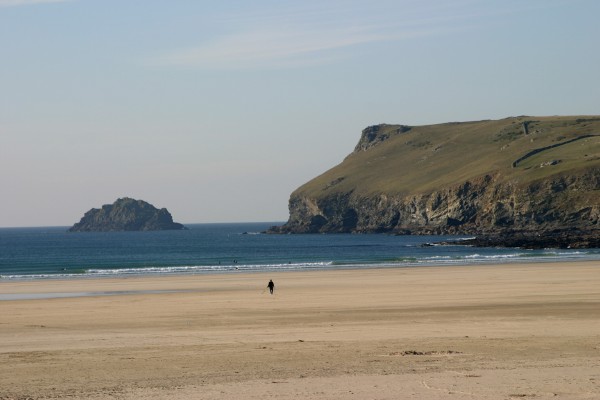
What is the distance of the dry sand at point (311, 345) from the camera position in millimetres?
17250

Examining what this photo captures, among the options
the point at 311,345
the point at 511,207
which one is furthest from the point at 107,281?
the point at 511,207

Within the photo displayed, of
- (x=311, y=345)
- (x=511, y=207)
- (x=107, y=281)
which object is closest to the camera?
(x=311, y=345)

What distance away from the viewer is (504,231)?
15825 centimetres

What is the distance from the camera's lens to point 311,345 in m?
23.5

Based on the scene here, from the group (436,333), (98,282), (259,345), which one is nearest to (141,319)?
(259,345)

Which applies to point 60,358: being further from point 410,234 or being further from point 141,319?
point 410,234

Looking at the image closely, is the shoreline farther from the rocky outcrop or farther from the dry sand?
the rocky outcrop

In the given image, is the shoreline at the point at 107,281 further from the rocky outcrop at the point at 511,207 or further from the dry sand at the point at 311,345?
the rocky outcrop at the point at 511,207

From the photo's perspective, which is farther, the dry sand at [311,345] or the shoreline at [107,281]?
the shoreline at [107,281]

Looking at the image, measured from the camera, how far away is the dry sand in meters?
17.2

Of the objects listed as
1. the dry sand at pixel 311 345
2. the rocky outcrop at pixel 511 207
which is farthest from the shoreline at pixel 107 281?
the rocky outcrop at pixel 511 207

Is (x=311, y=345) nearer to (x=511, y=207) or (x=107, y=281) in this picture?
(x=107, y=281)

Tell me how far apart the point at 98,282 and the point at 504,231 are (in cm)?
10971

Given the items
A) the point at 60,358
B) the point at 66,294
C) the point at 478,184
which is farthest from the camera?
the point at 478,184
